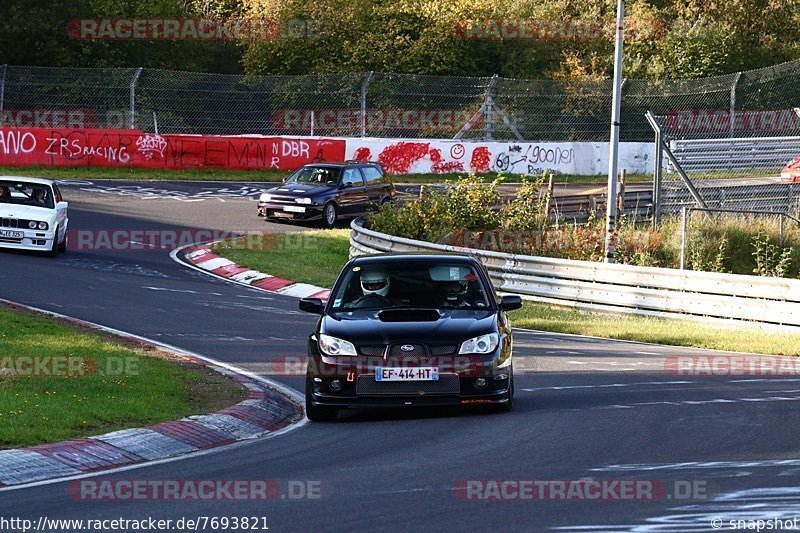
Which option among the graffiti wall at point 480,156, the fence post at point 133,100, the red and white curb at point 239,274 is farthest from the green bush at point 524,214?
the fence post at point 133,100

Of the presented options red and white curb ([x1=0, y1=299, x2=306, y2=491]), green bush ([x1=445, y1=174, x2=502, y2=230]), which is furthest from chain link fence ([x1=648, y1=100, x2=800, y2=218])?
red and white curb ([x1=0, y1=299, x2=306, y2=491])

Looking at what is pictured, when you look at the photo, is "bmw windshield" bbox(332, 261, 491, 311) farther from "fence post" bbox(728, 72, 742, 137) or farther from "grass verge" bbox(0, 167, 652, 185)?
"fence post" bbox(728, 72, 742, 137)

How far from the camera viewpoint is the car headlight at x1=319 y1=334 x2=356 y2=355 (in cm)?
1162

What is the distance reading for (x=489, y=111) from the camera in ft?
145

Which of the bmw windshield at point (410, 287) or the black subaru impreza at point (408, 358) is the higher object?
the bmw windshield at point (410, 287)

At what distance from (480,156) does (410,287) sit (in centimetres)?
3234

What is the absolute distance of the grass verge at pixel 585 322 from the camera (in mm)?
18303

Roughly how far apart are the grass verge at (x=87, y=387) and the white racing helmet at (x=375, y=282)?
159cm

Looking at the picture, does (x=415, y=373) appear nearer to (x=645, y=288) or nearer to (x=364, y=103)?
(x=645, y=288)

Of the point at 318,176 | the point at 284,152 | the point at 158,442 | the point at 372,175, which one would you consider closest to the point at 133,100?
the point at 284,152

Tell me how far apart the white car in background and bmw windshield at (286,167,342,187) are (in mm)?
9177

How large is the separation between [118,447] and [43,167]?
31372 millimetres

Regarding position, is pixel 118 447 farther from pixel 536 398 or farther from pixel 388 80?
pixel 388 80

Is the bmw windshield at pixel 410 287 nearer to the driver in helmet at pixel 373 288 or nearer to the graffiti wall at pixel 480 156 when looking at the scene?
the driver in helmet at pixel 373 288
